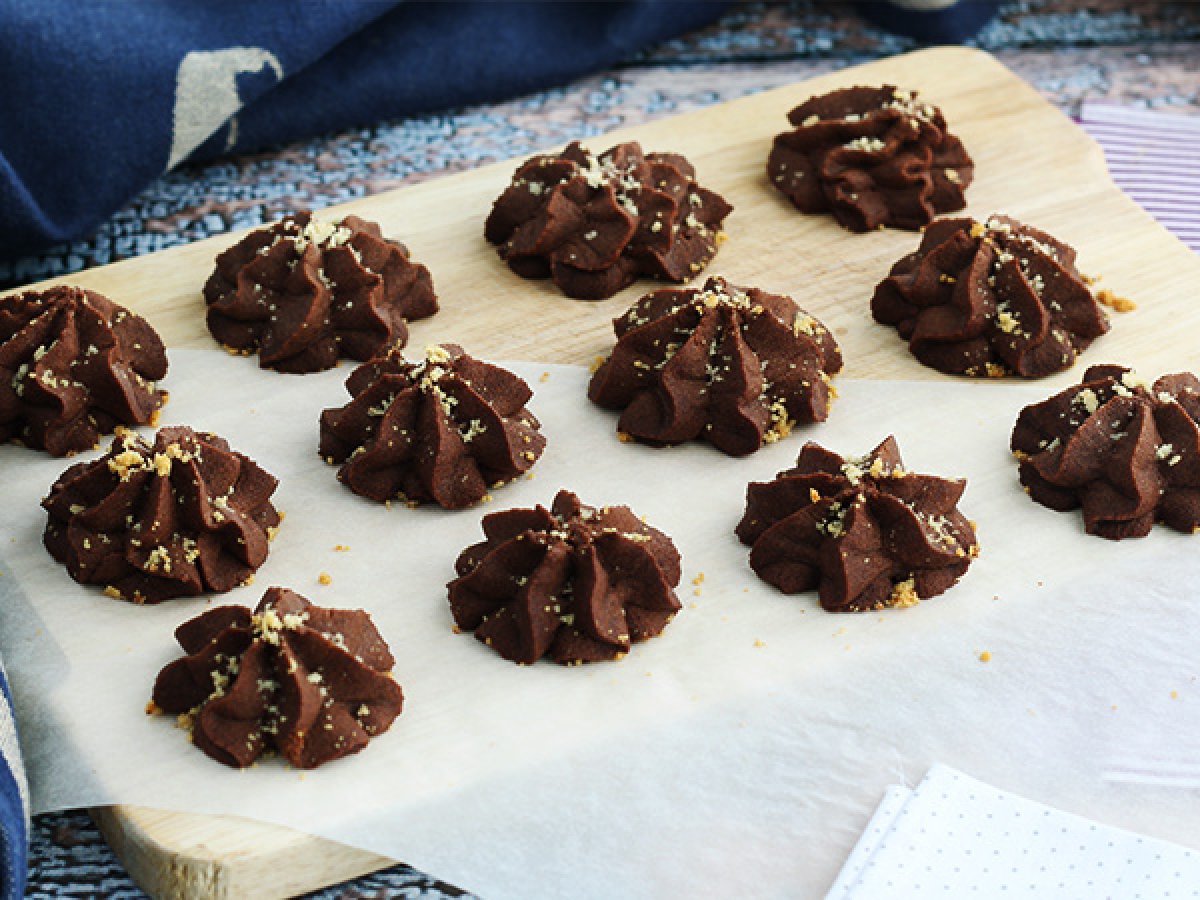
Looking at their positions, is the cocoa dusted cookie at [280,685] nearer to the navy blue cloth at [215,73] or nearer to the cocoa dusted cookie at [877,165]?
the navy blue cloth at [215,73]

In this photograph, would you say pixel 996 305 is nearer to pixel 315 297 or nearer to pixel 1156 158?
pixel 1156 158

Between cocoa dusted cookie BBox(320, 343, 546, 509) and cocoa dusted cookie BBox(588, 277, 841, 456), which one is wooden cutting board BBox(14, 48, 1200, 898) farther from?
cocoa dusted cookie BBox(320, 343, 546, 509)

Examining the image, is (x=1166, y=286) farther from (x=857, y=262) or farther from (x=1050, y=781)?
(x=1050, y=781)

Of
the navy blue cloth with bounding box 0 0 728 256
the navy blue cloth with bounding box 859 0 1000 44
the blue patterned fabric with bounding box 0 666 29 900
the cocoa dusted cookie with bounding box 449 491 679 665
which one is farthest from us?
the navy blue cloth with bounding box 859 0 1000 44

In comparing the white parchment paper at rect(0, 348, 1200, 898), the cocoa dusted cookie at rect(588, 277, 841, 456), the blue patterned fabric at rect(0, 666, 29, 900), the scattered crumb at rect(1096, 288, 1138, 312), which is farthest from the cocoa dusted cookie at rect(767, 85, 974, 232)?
the blue patterned fabric at rect(0, 666, 29, 900)

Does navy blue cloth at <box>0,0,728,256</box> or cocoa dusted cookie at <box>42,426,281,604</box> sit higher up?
navy blue cloth at <box>0,0,728,256</box>

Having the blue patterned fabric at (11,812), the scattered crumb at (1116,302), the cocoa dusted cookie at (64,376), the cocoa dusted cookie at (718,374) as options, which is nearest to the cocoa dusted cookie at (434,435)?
the cocoa dusted cookie at (718,374)
